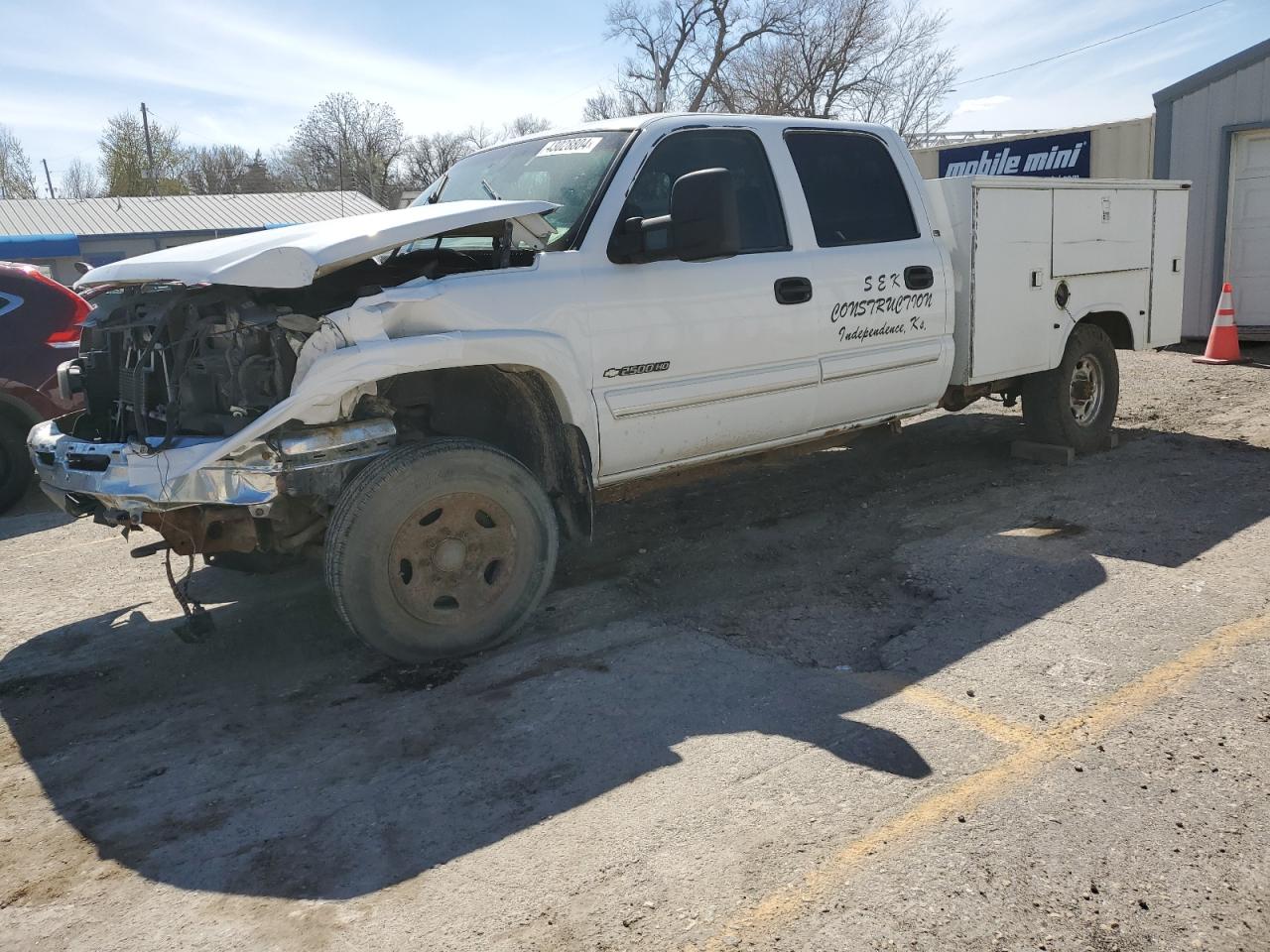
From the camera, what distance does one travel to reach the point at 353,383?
3.67 metres

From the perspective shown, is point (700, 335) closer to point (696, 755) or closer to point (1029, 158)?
point (696, 755)

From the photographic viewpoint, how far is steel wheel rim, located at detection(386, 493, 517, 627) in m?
3.93

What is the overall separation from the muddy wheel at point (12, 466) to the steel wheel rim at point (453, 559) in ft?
15.3

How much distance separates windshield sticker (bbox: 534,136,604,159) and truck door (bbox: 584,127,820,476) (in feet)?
1.09

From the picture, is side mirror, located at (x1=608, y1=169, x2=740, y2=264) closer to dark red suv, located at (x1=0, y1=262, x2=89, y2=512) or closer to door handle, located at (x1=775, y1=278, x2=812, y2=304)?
door handle, located at (x1=775, y1=278, x2=812, y2=304)

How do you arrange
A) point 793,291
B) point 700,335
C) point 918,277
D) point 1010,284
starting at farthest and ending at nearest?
point 1010,284
point 918,277
point 793,291
point 700,335

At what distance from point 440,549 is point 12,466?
483cm

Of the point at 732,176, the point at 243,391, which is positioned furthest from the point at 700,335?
the point at 243,391

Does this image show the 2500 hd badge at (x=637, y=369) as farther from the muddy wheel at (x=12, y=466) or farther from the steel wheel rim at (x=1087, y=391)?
the muddy wheel at (x=12, y=466)

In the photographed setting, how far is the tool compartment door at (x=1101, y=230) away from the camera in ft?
21.2

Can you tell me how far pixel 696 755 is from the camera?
327 centimetres

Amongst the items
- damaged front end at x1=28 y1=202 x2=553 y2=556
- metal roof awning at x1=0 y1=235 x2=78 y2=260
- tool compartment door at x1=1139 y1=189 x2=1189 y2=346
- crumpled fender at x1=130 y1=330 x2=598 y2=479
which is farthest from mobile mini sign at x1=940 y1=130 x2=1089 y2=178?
metal roof awning at x1=0 y1=235 x2=78 y2=260

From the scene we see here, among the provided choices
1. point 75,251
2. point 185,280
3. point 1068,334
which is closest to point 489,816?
point 185,280

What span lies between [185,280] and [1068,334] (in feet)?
17.6
